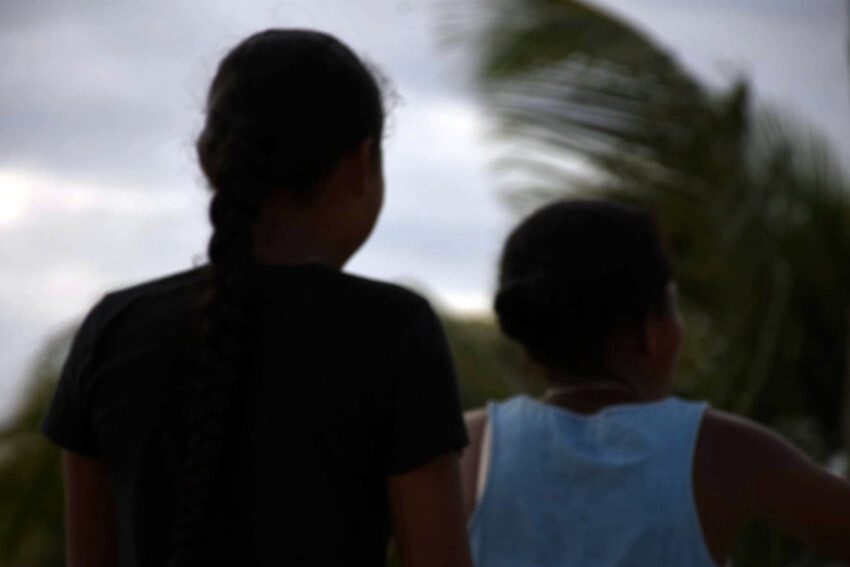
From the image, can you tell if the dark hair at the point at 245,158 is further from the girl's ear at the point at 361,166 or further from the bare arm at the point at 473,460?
the bare arm at the point at 473,460

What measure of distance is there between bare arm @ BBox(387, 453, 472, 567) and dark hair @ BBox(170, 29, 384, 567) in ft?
0.63

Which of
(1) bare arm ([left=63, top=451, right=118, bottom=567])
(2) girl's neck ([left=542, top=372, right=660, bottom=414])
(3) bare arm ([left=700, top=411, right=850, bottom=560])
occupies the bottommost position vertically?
(3) bare arm ([left=700, top=411, right=850, bottom=560])

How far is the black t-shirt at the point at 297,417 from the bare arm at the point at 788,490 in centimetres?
79

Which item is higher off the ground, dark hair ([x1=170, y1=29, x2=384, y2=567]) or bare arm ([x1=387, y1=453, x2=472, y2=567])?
dark hair ([x1=170, y1=29, x2=384, y2=567])

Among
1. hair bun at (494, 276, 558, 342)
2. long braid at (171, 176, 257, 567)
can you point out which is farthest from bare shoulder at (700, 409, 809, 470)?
long braid at (171, 176, 257, 567)

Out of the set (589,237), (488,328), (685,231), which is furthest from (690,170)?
(589,237)

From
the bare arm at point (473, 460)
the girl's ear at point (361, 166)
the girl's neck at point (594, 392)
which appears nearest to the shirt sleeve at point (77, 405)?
the girl's ear at point (361, 166)

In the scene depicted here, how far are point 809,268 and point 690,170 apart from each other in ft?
2.44

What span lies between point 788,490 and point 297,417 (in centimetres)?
94

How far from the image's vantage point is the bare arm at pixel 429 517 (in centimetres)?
160

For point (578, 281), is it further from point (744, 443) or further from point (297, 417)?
point (297, 417)

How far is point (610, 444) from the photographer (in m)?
2.40

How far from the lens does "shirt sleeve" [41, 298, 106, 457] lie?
1747mm

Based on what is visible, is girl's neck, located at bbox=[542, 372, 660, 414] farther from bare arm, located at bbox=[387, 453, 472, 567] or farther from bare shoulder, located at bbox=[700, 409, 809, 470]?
bare arm, located at bbox=[387, 453, 472, 567]
